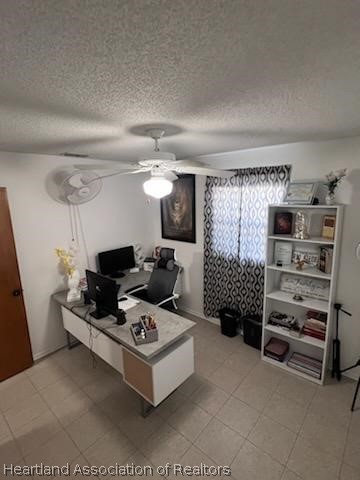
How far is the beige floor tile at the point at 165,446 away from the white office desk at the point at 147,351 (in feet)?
0.91

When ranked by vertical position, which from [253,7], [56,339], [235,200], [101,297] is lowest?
[56,339]

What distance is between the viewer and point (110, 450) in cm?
188

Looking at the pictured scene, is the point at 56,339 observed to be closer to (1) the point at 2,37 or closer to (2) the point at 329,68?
(1) the point at 2,37

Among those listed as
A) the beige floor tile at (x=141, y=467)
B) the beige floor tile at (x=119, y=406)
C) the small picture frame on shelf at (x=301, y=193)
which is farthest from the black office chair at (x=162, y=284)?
the small picture frame on shelf at (x=301, y=193)

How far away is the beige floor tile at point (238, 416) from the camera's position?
6.71 ft

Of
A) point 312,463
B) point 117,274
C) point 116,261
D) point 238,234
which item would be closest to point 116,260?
point 116,261

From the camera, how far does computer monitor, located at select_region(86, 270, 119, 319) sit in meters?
2.23

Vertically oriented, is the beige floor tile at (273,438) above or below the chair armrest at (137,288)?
below

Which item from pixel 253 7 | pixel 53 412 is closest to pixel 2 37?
pixel 253 7

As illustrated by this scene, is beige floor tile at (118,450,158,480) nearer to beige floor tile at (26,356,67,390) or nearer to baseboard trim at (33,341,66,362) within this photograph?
beige floor tile at (26,356,67,390)

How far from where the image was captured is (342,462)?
177 centimetres

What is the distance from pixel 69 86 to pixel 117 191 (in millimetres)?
2468

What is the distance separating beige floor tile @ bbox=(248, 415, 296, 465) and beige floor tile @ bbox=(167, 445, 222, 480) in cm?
39

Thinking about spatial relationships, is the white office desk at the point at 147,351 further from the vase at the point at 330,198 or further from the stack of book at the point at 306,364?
the vase at the point at 330,198
